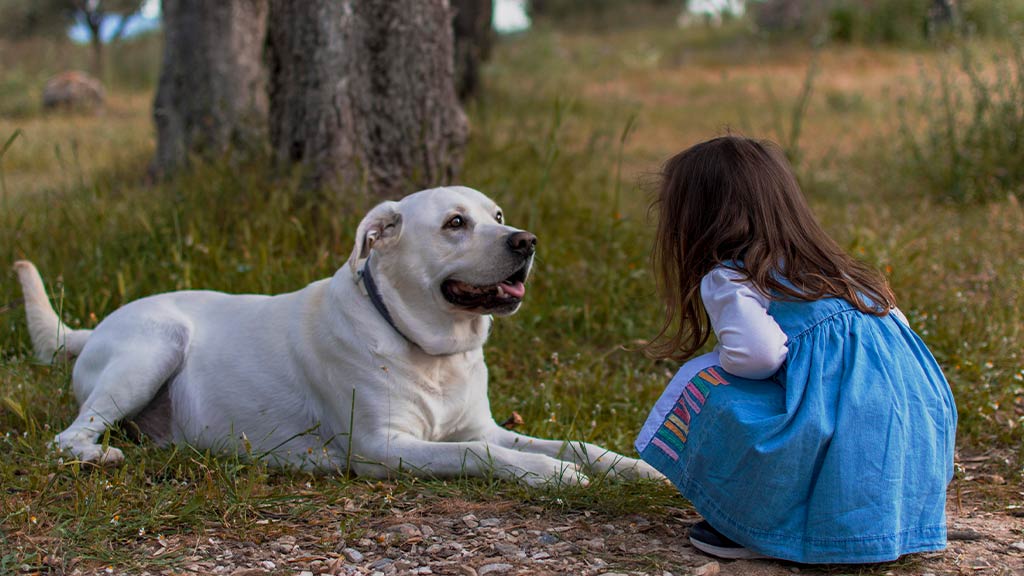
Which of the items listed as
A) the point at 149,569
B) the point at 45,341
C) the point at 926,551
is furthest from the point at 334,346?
the point at 926,551

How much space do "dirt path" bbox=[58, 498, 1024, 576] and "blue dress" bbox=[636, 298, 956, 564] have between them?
0.40 ft

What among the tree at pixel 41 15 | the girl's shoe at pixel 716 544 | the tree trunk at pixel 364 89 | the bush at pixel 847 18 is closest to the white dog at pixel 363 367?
the girl's shoe at pixel 716 544

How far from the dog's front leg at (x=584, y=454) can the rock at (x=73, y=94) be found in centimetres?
1167

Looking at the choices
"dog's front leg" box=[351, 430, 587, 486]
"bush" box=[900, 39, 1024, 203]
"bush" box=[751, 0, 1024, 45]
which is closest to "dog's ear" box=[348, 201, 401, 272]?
"dog's front leg" box=[351, 430, 587, 486]

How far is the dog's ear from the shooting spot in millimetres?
3498

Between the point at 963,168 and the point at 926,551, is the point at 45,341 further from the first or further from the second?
the point at 963,168

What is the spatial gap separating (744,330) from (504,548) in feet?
3.07

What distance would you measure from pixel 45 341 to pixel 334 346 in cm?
151

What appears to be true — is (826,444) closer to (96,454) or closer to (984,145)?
(96,454)

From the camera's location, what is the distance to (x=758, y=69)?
1398cm

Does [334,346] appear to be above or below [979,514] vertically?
above

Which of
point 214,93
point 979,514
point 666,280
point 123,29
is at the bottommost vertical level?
point 979,514

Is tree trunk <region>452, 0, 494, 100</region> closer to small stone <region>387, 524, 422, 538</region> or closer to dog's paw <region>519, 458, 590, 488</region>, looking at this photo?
dog's paw <region>519, 458, 590, 488</region>

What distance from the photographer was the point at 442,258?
3486 mm
